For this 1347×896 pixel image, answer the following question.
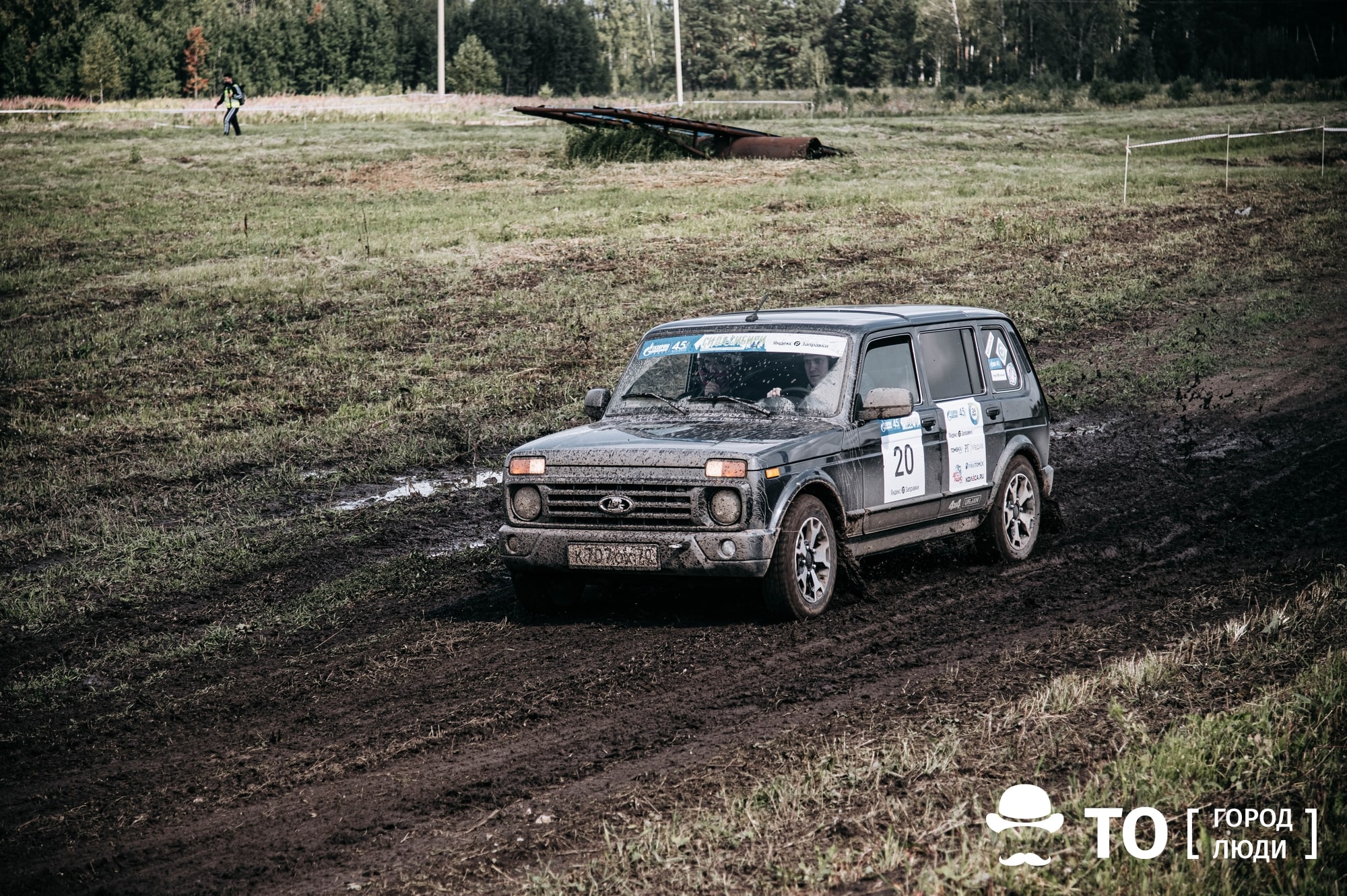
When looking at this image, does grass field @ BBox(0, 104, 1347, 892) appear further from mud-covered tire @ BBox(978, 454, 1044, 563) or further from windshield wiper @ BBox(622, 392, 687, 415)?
mud-covered tire @ BBox(978, 454, 1044, 563)

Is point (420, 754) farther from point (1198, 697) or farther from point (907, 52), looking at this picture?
point (907, 52)

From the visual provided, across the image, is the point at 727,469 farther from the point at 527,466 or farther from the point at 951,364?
the point at 951,364

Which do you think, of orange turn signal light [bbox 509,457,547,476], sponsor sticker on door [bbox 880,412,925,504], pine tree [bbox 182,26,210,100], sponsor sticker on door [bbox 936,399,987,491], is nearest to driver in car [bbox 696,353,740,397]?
sponsor sticker on door [bbox 880,412,925,504]

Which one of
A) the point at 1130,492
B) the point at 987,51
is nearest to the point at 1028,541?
the point at 1130,492

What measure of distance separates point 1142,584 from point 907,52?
136m

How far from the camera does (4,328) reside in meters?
20.4

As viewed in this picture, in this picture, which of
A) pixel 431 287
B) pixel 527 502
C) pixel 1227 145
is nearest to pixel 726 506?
pixel 527 502

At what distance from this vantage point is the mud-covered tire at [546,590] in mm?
8625

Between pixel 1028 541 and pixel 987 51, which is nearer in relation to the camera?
pixel 1028 541

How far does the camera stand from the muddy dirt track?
5180 millimetres

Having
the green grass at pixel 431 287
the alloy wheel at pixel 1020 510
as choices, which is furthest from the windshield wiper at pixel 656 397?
the green grass at pixel 431 287

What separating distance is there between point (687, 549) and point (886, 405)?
1.69 m

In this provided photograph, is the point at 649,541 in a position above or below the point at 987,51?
below

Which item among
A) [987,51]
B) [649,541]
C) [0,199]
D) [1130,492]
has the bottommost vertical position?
[1130,492]
